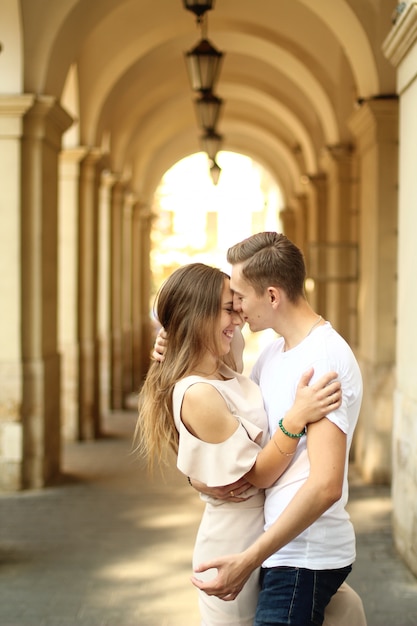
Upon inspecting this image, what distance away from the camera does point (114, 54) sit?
13281 millimetres

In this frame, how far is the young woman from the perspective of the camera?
2848mm

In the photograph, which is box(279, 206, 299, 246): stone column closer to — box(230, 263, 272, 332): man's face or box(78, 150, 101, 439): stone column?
box(78, 150, 101, 439): stone column

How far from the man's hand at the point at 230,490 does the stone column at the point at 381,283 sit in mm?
6731

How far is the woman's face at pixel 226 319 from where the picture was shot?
10.1 ft

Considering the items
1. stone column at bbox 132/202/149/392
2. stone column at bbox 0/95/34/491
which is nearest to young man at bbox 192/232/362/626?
stone column at bbox 0/95/34/491

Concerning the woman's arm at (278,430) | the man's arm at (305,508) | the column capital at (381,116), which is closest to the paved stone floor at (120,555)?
the woman's arm at (278,430)

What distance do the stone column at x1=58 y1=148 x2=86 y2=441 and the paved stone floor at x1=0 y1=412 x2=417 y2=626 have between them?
2.28m

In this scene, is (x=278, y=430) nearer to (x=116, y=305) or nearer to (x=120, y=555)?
(x=120, y=555)

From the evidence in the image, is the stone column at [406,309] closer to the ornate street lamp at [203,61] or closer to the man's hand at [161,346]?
the ornate street lamp at [203,61]

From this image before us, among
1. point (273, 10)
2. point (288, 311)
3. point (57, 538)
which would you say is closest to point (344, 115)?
point (273, 10)

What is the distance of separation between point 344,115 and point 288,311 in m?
10.9

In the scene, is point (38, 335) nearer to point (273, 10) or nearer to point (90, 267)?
point (90, 267)

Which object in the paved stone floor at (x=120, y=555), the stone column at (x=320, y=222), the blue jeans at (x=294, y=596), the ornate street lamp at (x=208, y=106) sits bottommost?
the paved stone floor at (x=120, y=555)

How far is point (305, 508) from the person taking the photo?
270 centimetres
